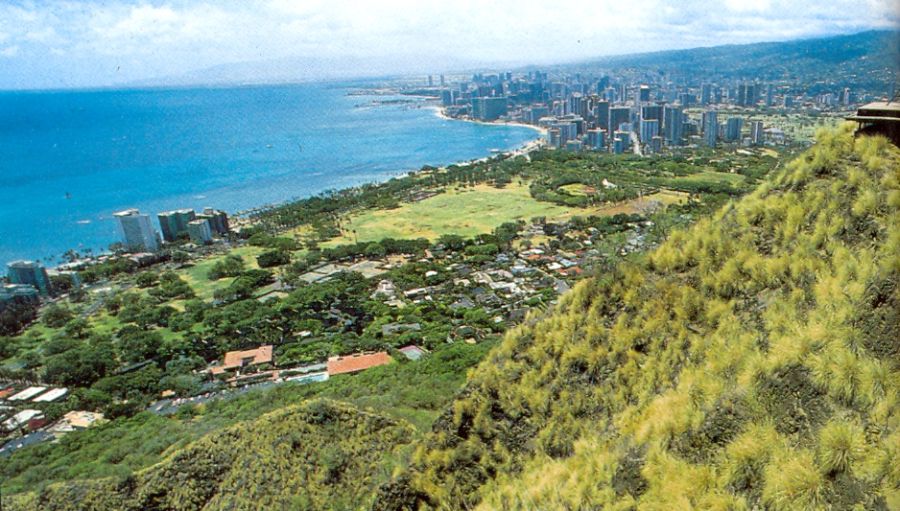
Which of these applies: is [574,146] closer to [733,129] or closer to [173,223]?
[733,129]

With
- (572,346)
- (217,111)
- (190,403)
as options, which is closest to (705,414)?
(572,346)

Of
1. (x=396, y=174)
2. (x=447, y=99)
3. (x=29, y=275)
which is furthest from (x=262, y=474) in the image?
(x=447, y=99)

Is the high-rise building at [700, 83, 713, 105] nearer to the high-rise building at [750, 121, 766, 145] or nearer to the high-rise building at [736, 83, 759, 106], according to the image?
the high-rise building at [736, 83, 759, 106]

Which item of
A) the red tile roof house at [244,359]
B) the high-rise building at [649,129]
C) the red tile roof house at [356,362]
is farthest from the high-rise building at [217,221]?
the high-rise building at [649,129]

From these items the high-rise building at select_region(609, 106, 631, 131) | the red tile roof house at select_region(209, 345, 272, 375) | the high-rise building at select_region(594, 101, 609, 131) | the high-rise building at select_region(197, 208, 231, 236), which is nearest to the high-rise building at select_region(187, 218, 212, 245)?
the high-rise building at select_region(197, 208, 231, 236)

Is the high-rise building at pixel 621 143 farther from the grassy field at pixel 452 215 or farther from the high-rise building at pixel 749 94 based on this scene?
the high-rise building at pixel 749 94
